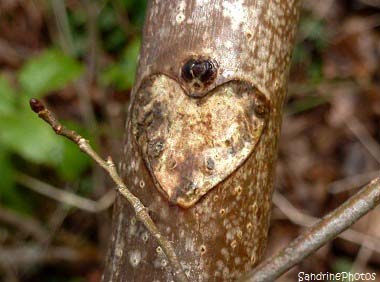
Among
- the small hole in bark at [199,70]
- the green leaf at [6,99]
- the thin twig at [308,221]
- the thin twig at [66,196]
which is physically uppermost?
the small hole in bark at [199,70]

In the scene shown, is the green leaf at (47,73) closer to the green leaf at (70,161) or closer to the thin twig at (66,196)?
the green leaf at (70,161)

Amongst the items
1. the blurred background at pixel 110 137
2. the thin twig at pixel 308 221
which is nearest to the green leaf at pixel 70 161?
the blurred background at pixel 110 137

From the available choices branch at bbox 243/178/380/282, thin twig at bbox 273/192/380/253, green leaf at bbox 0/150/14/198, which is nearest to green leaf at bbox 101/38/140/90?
green leaf at bbox 0/150/14/198

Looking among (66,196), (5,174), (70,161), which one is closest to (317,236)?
(70,161)

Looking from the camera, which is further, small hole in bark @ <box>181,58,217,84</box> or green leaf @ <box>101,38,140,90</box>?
green leaf @ <box>101,38,140,90</box>

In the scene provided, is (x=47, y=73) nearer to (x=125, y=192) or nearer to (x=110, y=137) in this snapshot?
(x=110, y=137)

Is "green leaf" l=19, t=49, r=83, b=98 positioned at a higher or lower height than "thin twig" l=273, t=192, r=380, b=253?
higher

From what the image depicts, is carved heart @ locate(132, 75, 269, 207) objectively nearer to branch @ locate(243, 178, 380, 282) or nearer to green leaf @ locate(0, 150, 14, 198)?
branch @ locate(243, 178, 380, 282)
